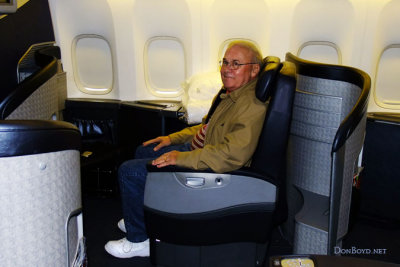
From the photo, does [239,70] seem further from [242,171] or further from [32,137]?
[32,137]

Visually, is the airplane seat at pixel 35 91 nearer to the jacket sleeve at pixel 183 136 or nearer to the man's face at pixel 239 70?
the jacket sleeve at pixel 183 136

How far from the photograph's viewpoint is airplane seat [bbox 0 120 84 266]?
110 centimetres

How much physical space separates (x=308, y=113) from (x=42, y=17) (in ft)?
8.14

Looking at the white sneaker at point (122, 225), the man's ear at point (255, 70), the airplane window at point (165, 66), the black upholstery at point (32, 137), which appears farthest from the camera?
the airplane window at point (165, 66)

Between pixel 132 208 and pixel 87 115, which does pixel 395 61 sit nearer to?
pixel 132 208

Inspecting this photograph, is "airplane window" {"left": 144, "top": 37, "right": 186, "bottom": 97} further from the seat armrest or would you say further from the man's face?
the seat armrest

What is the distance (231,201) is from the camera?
2166mm

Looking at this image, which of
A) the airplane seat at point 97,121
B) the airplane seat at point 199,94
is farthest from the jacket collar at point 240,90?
the airplane seat at point 97,121

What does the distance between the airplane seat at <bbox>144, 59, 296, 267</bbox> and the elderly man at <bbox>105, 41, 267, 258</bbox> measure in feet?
0.20

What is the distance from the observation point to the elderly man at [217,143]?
6.91 feet

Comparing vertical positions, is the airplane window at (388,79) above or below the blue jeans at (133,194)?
above

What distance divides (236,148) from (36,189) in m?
1.14

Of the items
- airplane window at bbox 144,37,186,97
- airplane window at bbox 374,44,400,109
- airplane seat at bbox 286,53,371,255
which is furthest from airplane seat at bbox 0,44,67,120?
airplane window at bbox 374,44,400,109

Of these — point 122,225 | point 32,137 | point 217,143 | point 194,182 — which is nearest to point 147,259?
point 122,225
